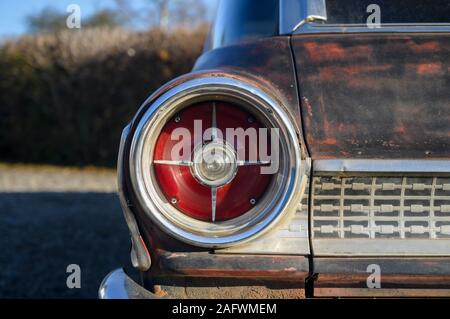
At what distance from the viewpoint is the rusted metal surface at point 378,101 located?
1.77 meters

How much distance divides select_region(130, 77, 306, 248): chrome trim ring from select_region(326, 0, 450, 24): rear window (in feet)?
2.26

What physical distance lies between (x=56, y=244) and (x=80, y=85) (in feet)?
21.5

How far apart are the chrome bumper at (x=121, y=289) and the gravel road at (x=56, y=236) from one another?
1.99m

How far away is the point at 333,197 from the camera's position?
1786mm

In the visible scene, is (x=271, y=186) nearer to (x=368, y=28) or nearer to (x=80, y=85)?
(x=368, y=28)

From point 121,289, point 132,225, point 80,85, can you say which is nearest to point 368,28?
point 132,225

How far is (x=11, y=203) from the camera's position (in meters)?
7.52

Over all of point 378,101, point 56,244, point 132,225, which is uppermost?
point 378,101

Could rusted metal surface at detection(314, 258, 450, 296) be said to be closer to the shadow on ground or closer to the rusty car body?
the rusty car body

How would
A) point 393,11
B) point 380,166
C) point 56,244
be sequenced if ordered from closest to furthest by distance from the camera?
point 380,166 < point 393,11 < point 56,244

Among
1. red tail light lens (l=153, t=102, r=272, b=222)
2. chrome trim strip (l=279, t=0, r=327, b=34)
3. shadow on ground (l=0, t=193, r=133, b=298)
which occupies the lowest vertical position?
shadow on ground (l=0, t=193, r=133, b=298)

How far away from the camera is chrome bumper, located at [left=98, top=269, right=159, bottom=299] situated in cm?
185

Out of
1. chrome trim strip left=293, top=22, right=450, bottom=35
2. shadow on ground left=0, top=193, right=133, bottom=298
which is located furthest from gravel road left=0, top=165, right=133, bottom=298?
chrome trim strip left=293, top=22, right=450, bottom=35
